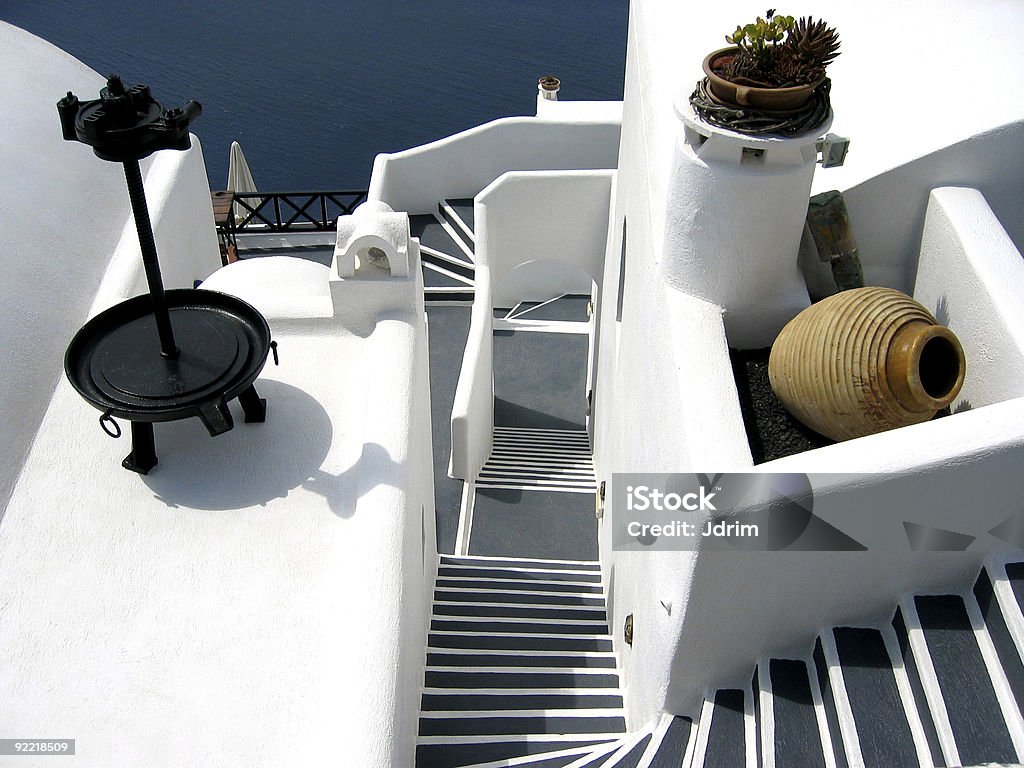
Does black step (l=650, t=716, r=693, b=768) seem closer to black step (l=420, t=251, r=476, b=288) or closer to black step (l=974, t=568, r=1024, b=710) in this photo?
black step (l=974, t=568, r=1024, b=710)

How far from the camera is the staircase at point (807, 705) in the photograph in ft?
18.5

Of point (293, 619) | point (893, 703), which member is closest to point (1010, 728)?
point (893, 703)

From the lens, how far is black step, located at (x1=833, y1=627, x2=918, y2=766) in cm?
567

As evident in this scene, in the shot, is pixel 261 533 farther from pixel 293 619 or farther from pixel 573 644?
pixel 573 644

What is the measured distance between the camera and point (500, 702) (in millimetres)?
8594

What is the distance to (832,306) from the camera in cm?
670

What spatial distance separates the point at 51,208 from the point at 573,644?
7.48m

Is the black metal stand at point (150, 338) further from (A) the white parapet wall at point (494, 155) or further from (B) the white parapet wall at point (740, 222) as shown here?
(A) the white parapet wall at point (494, 155)

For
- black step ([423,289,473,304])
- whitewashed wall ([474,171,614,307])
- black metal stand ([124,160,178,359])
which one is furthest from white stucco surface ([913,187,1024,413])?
black step ([423,289,473,304])

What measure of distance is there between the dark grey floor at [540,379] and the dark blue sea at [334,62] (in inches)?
565

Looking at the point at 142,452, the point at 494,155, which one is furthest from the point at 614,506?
the point at 494,155

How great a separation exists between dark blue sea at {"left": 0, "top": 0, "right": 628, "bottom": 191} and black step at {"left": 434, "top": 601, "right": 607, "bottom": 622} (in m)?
22.6

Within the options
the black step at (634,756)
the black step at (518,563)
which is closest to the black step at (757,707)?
the black step at (634,756)

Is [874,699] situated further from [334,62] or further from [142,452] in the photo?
[334,62]
